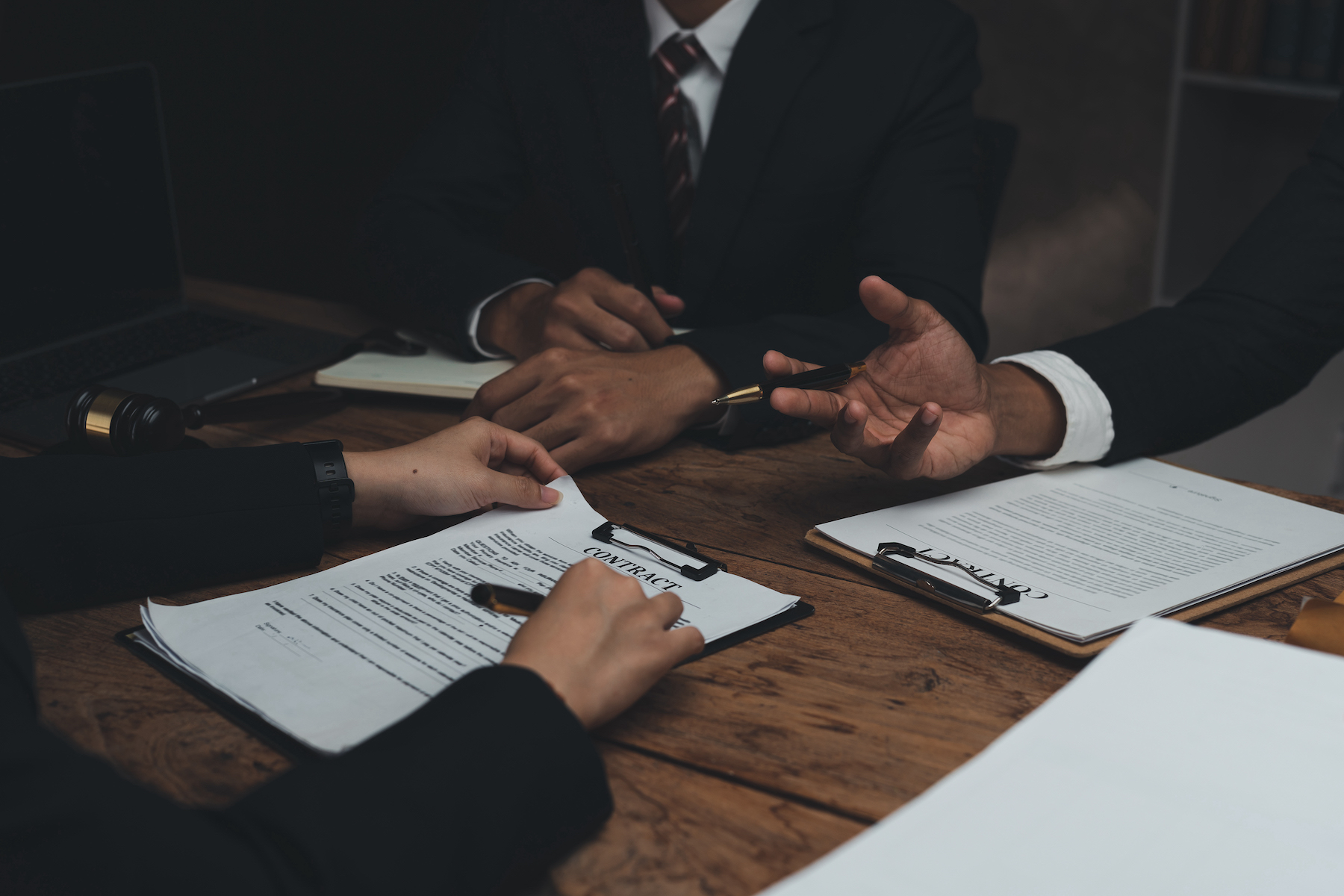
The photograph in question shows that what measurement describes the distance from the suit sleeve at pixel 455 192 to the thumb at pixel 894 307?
68cm

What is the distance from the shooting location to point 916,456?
2.94 ft

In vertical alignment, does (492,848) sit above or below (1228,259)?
below

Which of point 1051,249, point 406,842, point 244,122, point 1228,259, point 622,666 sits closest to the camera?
point 406,842

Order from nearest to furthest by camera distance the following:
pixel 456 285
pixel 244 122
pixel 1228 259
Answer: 1. pixel 1228 259
2. pixel 456 285
3. pixel 244 122

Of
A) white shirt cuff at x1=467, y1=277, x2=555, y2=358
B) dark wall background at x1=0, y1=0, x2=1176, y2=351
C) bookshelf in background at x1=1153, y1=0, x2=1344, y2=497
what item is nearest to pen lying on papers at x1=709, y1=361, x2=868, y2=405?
white shirt cuff at x1=467, y1=277, x2=555, y2=358

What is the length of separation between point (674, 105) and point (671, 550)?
3.18ft

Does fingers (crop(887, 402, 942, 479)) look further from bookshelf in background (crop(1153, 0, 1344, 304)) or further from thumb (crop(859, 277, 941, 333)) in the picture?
bookshelf in background (crop(1153, 0, 1344, 304))

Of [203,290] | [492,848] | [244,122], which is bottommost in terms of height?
[492,848]

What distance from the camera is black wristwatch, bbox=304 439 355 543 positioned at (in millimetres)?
852

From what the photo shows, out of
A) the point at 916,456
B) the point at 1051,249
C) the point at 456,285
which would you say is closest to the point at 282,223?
the point at 456,285

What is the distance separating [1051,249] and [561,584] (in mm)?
2896

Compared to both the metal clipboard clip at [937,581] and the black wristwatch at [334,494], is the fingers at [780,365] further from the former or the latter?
the black wristwatch at [334,494]

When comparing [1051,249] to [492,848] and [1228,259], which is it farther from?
[492,848]

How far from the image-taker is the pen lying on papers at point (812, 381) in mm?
914
